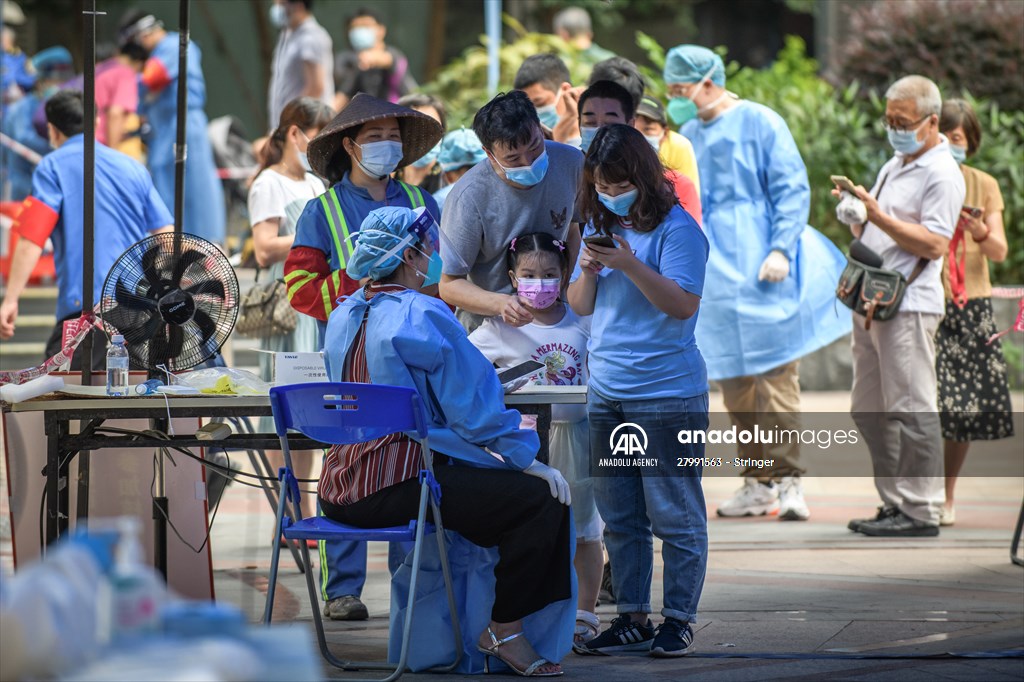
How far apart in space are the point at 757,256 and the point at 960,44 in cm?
524

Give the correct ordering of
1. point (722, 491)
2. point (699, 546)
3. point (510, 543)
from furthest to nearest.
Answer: point (722, 491) → point (699, 546) → point (510, 543)

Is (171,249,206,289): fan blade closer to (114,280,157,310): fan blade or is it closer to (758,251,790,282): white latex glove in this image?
(114,280,157,310): fan blade

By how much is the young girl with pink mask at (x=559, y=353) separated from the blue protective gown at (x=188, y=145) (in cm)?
664

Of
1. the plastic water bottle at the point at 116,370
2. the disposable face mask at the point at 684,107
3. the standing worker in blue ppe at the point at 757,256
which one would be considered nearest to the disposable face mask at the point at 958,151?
the standing worker in blue ppe at the point at 757,256

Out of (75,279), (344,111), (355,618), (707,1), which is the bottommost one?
(355,618)

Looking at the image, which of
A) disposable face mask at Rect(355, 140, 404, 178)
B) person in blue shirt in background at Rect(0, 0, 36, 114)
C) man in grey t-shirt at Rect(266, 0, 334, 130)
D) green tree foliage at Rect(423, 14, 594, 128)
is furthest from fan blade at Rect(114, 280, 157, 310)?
person in blue shirt in background at Rect(0, 0, 36, 114)

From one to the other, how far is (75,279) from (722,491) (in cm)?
405

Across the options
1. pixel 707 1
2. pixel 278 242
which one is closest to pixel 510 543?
pixel 278 242

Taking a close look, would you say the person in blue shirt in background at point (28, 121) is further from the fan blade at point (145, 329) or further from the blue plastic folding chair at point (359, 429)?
the blue plastic folding chair at point (359, 429)

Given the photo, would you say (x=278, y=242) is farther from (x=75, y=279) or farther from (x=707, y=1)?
(x=707, y=1)

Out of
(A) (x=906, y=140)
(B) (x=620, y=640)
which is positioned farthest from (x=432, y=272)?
(A) (x=906, y=140)

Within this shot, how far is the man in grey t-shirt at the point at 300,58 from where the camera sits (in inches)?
438

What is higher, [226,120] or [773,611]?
[226,120]

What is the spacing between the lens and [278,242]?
23.3 feet
